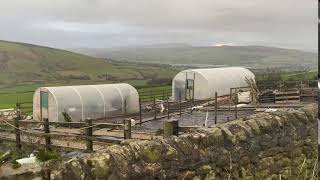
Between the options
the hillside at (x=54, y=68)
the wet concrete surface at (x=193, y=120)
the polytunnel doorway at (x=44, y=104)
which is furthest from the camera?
the hillside at (x=54, y=68)

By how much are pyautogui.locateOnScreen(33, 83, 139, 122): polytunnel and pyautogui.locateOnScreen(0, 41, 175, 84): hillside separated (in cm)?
4965

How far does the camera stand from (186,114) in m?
23.3

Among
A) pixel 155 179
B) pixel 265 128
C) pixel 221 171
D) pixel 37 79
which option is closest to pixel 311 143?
pixel 265 128

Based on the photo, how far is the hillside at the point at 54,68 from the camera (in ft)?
266

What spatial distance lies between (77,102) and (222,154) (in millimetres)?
19940

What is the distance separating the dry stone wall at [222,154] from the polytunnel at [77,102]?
17.1m

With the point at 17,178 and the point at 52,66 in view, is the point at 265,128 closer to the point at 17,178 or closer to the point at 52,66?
the point at 17,178

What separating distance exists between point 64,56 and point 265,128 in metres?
110

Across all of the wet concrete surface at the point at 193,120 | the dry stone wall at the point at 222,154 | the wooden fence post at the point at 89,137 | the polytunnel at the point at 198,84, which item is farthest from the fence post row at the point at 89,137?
the polytunnel at the point at 198,84

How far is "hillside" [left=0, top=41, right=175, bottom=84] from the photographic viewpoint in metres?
81.2

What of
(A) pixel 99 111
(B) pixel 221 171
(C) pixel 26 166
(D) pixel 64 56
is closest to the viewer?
(C) pixel 26 166

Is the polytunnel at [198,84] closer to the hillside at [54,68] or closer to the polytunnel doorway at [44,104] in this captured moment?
the polytunnel doorway at [44,104]

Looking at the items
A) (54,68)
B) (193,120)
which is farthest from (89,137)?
(54,68)

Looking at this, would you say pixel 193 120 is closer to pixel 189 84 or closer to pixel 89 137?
pixel 89 137
